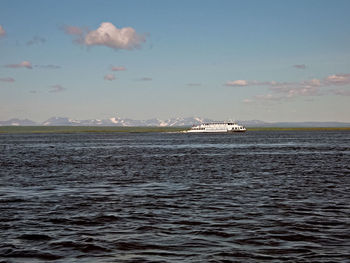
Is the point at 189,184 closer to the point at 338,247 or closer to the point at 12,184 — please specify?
the point at 12,184

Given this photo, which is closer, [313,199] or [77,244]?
[77,244]

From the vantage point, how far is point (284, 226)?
674 inches

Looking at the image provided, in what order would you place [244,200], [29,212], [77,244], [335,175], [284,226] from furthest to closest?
[335,175] < [244,200] < [29,212] < [284,226] < [77,244]

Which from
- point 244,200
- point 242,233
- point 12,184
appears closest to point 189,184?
point 244,200

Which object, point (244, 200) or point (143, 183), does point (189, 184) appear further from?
point (244, 200)

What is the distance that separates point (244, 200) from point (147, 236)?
9.19 meters

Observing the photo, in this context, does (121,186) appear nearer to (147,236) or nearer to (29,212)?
(29,212)

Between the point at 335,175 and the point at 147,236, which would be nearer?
the point at 147,236

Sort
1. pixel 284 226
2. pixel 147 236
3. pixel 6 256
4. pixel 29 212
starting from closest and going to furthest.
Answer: pixel 6 256
pixel 147 236
pixel 284 226
pixel 29 212

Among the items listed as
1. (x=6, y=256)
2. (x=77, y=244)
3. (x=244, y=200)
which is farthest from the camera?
(x=244, y=200)

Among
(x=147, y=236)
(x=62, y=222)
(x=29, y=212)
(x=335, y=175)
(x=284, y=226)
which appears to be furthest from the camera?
(x=335, y=175)

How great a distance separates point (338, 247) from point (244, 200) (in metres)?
9.66

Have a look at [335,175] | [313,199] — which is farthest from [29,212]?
[335,175]

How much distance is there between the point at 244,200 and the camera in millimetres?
23547
